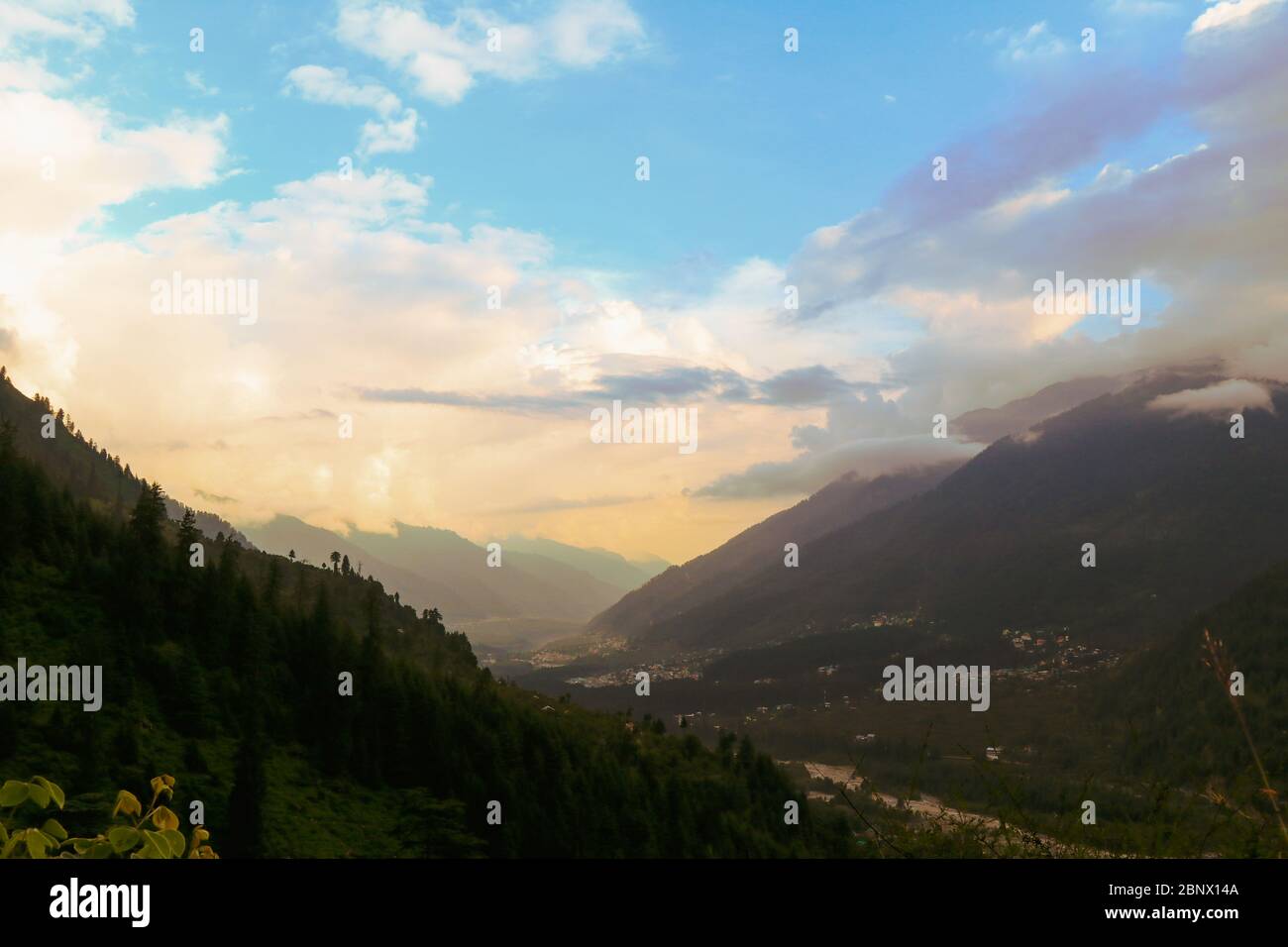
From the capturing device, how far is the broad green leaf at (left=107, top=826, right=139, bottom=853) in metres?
4.38

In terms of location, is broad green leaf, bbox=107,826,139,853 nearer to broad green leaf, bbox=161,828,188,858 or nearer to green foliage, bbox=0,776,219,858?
green foliage, bbox=0,776,219,858

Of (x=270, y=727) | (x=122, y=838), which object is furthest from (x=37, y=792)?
(x=270, y=727)

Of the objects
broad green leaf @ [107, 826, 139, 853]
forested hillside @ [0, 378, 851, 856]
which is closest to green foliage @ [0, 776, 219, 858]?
broad green leaf @ [107, 826, 139, 853]

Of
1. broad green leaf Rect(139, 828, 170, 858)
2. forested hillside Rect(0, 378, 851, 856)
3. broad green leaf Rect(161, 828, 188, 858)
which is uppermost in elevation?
broad green leaf Rect(139, 828, 170, 858)

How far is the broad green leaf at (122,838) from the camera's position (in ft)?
14.4

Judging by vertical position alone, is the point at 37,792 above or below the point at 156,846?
above

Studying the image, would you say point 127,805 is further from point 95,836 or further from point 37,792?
point 37,792

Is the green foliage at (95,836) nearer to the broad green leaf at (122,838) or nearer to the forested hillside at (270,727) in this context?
the broad green leaf at (122,838)

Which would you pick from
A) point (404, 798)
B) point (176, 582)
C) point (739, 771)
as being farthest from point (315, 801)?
point (739, 771)

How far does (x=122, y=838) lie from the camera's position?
4430 millimetres

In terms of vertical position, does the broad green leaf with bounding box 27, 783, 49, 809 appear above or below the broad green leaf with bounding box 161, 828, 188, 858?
above

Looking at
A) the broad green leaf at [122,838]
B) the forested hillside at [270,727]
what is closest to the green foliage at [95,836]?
the broad green leaf at [122,838]
